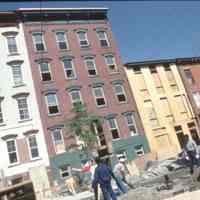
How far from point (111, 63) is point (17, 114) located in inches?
458

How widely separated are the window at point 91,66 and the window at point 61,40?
274 cm

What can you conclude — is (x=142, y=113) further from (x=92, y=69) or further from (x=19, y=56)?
(x=19, y=56)

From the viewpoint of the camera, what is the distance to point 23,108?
26312 mm

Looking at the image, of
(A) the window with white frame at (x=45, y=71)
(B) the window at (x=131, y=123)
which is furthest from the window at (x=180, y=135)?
(A) the window with white frame at (x=45, y=71)

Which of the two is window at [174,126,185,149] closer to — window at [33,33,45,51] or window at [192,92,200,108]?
window at [192,92,200,108]

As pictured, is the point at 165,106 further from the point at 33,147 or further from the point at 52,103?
the point at 33,147

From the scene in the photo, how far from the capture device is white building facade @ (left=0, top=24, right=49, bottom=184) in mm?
24641

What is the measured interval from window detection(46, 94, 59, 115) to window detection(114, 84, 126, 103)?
21.5 feet

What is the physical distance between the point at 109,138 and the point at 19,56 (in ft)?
38.9

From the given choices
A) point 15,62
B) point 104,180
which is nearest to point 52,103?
point 15,62

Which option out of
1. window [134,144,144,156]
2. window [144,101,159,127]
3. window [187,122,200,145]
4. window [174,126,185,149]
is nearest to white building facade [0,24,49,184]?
window [134,144,144,156]

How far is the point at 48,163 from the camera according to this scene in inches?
993

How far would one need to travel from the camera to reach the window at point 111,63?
3098 cm

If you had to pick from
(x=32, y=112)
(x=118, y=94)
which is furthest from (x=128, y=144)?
(x=32, y=112)
